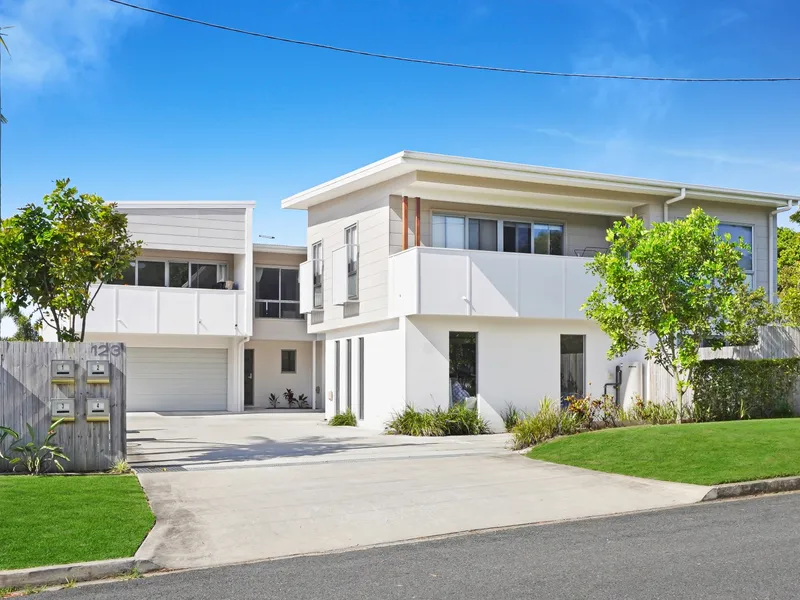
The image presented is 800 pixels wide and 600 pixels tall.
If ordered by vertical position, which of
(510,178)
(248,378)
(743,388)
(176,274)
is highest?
(510,178)

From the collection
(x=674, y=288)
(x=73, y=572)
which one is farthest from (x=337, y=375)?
(x=73, y=572)

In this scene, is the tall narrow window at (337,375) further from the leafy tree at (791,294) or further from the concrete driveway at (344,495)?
the leafy tree at (791,294)

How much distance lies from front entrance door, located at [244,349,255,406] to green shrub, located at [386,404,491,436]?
48.9 ft

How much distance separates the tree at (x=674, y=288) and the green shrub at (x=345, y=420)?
8.56m

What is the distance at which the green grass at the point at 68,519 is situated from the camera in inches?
324

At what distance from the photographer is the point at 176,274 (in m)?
33.0

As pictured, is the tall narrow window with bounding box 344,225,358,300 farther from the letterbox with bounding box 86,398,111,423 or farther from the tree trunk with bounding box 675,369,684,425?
the letterbox with bounding box 86,398,111,423

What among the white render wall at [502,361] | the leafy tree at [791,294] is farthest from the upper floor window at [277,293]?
Answer: the leafy tree at [791,294]

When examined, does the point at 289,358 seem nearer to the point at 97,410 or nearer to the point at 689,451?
the point at 97,410

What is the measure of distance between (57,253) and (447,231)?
1092cm

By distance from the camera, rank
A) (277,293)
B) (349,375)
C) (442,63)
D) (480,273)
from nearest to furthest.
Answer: (442,63) → (480,273) → (349,375) → (277,293)

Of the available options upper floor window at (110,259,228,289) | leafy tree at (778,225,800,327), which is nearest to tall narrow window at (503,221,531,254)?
leafy tree at (778,225,800,327)

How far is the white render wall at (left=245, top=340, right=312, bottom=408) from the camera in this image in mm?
35469

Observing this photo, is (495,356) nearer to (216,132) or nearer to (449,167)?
(449,167)
